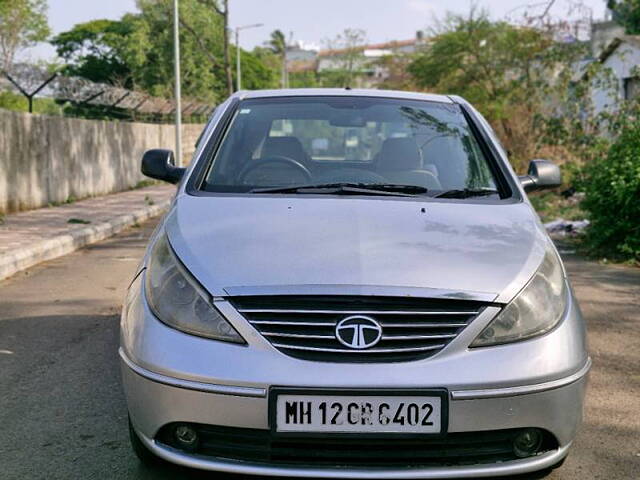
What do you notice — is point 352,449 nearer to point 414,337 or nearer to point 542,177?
point 414,337

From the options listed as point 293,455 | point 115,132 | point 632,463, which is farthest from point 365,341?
point 115,132

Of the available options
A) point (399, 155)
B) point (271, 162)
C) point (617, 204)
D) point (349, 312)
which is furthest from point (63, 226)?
point (349, 312)

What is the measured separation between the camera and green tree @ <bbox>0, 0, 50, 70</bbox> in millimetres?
53531

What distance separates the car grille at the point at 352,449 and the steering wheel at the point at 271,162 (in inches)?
58.9

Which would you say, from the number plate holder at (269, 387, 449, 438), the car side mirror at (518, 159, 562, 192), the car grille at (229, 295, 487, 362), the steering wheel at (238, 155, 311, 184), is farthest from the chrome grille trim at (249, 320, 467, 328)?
the car side mirror at (518, 159, 562, 192)

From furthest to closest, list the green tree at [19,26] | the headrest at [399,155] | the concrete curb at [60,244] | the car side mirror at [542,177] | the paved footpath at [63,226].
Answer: the green tree at [19,26]
the paved footpath at [63,226]
the concrete curb at [60,244]
the car side mirror at [542,177]
the headrest at [399,155]

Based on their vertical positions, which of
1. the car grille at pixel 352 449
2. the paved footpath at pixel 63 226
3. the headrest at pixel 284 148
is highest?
the headrest at pixel 284 148

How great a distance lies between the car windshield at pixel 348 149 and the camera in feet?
12.6

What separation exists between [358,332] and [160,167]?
6.74 feet

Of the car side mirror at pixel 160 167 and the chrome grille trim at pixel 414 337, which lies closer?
the chrome grille trim at pixel 414 337

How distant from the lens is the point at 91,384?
4336 mm

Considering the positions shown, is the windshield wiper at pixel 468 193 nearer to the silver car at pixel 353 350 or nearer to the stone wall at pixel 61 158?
the silver car at pixel 353 350

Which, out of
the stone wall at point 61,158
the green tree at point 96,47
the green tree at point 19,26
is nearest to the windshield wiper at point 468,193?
the stone wall at point 61,158

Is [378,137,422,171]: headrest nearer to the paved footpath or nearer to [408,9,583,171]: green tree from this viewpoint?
the paved footpath
